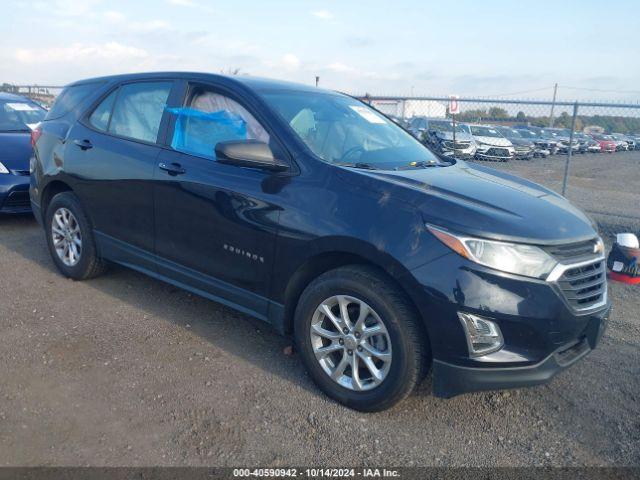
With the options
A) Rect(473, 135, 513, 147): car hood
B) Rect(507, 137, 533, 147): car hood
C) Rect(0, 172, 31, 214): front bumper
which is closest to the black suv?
Rect(0, 172, 31, 214): front bumper

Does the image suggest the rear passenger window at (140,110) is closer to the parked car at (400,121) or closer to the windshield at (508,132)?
the parked car at (400,121)

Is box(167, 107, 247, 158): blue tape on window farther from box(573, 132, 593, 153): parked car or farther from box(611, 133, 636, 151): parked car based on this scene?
box(611, 133, 636, 151): parked car

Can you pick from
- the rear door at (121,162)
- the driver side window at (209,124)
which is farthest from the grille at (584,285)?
the rear door at (121,162)

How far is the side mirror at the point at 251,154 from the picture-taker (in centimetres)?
323

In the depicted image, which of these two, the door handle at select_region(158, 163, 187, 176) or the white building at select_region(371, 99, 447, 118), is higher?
the white building at select_region(371, 99, 447, 118)

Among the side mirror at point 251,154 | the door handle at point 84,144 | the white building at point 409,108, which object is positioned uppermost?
the white building at point 409,108

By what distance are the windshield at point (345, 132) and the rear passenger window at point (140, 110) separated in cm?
94

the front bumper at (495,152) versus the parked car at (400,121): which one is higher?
the parked car at (400,121)

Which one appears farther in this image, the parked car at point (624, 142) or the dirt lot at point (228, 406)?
the parked car at point (624, 142)

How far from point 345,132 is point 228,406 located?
1.92 m

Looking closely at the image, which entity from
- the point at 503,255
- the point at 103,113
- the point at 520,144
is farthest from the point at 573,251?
the point at 520,144

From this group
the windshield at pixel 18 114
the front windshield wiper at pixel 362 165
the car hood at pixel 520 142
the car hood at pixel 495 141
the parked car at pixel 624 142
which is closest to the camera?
the front windshield wiper at pixel 362 165

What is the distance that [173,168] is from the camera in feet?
12.5

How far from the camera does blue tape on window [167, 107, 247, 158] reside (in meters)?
3.71
